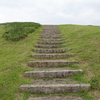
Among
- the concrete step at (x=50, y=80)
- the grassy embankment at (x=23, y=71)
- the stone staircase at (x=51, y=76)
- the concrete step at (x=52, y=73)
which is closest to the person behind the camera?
Answer: the grassy embankment at (x=23, y=71)

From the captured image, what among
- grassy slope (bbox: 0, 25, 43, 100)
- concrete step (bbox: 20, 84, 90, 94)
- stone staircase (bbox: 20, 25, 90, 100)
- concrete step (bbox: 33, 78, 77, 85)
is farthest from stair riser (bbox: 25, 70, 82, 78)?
concrete step (bbox: 20, 84, 90, 94)

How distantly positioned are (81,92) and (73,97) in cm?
36

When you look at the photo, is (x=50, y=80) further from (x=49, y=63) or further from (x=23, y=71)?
(x=23, y=71)

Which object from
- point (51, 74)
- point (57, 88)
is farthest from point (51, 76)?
point (57, 88)

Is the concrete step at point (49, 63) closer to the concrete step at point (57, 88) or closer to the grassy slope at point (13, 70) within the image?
the grassy slope at point (13, 70)

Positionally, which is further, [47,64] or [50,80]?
[47,64]

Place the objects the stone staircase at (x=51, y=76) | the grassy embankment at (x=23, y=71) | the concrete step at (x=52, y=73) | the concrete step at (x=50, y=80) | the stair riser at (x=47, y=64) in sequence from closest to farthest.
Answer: the grassy embankment at (x=23, y=71)
the stone staircase at (x=51, y=76)
the concrete step at (x=50, y=80)
the concrete step at (x=52, y=73)
the stair riser at (x=47, y=64)

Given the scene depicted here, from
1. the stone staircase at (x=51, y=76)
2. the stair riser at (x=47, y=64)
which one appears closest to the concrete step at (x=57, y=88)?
the stone staircase at (x=51, y=76)

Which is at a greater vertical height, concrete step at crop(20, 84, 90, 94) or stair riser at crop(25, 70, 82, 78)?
stair riser at crop(25, 70, 82, 78)

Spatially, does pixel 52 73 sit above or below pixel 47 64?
below

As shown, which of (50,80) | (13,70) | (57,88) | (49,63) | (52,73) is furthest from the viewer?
(49,63)

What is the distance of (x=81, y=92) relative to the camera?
2779 mm

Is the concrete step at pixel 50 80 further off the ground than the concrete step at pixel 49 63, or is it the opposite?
the concrete step at pixel 49 63

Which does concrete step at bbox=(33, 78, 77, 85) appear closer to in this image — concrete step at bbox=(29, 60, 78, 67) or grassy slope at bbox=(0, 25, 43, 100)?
grassy slope at bbox=(0, 25, 43, 100)
